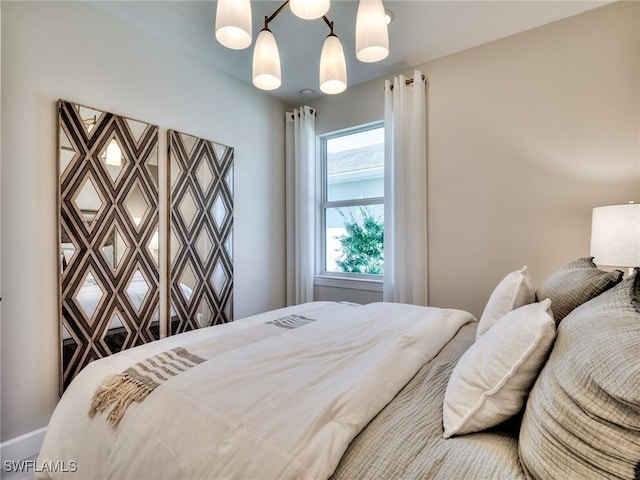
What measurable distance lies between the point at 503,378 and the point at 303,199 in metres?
2.71

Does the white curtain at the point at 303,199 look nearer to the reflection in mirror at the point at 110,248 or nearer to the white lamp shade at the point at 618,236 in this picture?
the reflection in mirror at the point at 110,248

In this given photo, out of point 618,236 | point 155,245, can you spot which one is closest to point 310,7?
point 155,245

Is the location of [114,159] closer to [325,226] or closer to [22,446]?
[22,446]

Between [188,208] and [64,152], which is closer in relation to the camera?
[64,152]

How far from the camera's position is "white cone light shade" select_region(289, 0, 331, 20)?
56.4 inches

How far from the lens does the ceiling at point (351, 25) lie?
2078mm

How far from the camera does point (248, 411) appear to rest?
0.87m

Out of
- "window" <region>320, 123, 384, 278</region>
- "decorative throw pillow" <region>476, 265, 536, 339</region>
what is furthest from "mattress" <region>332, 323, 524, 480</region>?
"window" <region>320, 123, 384, 278</region>

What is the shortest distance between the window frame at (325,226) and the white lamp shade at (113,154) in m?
1.87

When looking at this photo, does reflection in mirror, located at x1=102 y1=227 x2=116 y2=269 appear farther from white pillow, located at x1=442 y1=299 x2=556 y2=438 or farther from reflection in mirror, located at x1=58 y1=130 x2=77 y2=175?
white pillow, located at x1=442 y1=299 x2=556 y2=438

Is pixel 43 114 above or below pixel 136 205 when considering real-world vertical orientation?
above

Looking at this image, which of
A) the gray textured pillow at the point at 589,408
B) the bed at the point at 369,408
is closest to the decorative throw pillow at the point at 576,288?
the bed at the point at 369,408

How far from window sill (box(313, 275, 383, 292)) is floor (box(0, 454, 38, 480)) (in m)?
2.36

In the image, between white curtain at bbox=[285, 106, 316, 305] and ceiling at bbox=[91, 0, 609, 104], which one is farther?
white curtain at bbox=[285, 106, 316, 305]
